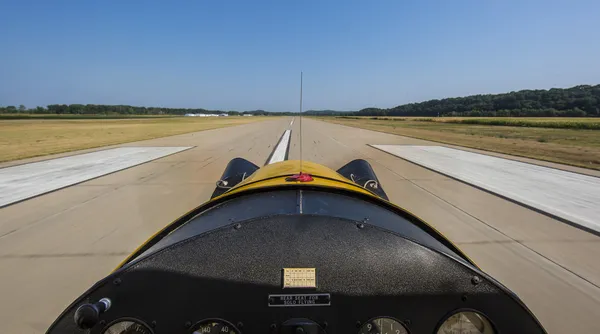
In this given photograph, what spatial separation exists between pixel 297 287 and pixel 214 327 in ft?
1.31

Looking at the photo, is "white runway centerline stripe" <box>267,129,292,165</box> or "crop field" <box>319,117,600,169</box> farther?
"crop field" <box>319,117,600,169</box>

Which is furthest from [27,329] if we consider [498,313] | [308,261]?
[498,313]

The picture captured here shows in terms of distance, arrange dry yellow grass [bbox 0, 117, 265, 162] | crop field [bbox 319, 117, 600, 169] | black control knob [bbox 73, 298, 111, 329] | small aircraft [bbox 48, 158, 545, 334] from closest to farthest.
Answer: black control knob [bbox 73, 298, 111, 329] < small aircraft [bbox 48, 158, 545, 334] < crop field [bbox 319, 117, 600, 169] < dry yellow grass [bbox 0, 117, 265, 162]

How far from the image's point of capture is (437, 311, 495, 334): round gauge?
1.37 meters


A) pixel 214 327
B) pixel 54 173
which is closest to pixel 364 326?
pixel 214 327

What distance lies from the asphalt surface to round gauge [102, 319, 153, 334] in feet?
5.91

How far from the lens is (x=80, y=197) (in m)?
6.56

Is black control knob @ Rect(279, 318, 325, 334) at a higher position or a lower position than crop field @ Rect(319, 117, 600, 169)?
higher

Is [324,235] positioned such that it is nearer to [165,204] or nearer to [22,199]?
[165,204]

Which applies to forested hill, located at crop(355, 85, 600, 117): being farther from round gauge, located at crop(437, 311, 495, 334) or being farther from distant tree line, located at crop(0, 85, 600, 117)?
round gauge, located at crop(437, 311, 495, 334)

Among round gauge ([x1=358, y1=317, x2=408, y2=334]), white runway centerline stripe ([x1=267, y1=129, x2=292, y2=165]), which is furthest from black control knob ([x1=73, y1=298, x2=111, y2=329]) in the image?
white runway centerline stripe ([x1=267, y1=129, x2=292, y2=165])

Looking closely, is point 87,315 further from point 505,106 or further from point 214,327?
point 505,106

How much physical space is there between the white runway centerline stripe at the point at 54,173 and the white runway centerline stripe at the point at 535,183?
33.0ft

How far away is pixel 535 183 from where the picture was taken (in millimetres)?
8102
